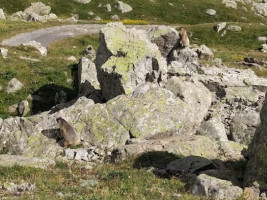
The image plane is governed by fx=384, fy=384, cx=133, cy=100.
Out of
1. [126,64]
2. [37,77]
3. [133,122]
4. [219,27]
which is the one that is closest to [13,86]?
[37,77]

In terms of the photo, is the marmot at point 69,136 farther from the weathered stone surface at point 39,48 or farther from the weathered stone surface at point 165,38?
the weathered stone surface at point 39,48

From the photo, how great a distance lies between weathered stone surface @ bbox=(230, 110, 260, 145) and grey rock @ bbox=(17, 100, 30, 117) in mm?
19802

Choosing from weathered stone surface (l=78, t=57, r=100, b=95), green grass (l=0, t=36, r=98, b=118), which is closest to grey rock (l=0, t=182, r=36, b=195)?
weathered stone surface (l=78, t=57, r=100, b=95)

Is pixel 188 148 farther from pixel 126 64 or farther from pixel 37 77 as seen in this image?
pixel 37 77

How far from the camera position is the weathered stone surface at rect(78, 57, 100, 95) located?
38.8 meters

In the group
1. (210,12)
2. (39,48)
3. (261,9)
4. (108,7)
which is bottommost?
(39,48)

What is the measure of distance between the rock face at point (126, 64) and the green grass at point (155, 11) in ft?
204

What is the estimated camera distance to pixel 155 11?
102 m

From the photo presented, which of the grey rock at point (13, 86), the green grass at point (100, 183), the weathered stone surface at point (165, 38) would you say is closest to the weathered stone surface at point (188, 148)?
the green grass at point (100, 183)

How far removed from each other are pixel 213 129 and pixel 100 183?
44.5 feet

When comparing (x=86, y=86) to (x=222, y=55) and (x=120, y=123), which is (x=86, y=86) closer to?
(x=120, y=123)

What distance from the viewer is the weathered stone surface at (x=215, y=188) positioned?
16578 mm

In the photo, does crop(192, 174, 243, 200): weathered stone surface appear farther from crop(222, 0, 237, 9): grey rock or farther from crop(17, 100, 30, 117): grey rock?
crop(222, 0, 237, 9): grey rock

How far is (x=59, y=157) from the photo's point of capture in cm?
2456
